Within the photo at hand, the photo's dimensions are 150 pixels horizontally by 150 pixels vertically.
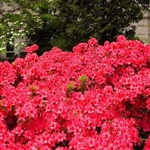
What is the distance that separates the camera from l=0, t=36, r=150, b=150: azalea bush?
2.78 m

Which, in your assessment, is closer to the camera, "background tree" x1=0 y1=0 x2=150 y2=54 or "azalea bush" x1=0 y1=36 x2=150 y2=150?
"azalea bush" x1=0 y1=36 x2=150 y2=150

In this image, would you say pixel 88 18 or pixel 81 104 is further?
pixel 88 18

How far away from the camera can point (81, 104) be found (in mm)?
3041

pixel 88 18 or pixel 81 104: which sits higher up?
pixel 88 18

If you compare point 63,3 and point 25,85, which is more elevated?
point 63,3

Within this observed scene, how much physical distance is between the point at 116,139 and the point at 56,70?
1424 millimetres

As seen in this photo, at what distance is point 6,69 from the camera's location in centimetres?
379

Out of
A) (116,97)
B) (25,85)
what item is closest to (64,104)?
(116,97)

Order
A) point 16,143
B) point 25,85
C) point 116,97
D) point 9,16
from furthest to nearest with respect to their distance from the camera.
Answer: point 9,16
point 25,85
point 116,97
point 16,143

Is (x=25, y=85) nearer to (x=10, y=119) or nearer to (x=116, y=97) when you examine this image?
(x=10, y=119)

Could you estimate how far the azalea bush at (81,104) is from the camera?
278 cm

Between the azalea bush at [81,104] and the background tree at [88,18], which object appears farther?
the background tree at [88,18]

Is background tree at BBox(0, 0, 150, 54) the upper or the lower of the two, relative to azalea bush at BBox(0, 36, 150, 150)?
upper

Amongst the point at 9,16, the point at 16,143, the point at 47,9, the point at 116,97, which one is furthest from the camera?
the point at 47,9
